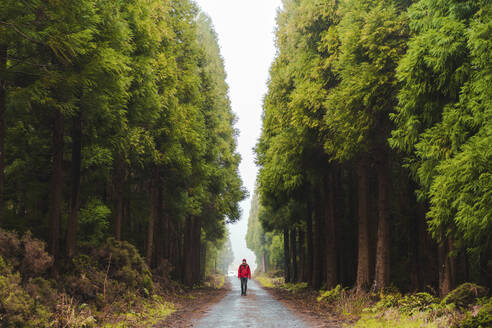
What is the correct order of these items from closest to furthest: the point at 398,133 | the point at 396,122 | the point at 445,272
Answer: the point at 398,133, the point at 396,122, the point at 445,272

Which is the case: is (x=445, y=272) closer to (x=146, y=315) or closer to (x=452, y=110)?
(x=452, y=110)

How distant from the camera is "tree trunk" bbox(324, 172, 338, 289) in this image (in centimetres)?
1755

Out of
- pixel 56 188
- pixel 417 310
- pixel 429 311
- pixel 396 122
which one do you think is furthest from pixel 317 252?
pixel 56 188

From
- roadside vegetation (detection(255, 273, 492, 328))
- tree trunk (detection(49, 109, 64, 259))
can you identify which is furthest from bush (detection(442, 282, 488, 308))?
tree trunk (detection(49, 109, 64, 259))

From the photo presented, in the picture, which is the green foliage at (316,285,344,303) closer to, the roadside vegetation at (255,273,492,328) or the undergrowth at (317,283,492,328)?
the roadside vegetation at (255,273,492,328)

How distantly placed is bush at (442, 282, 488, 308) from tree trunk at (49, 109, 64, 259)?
8.86 meters

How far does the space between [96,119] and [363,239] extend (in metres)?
9.23

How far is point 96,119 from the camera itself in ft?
37.6

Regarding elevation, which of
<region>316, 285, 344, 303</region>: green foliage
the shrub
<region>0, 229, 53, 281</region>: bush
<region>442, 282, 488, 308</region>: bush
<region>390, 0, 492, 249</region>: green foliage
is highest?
<region>390, 0, 492, 249</region>: green foliage

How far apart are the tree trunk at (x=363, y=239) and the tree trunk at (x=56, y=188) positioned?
357 inches

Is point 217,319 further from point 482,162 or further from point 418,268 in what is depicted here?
point 418,268

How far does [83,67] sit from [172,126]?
24.6 ft

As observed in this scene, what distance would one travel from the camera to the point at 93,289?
10156 mm

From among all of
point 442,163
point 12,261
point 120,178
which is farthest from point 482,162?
point 120,178
